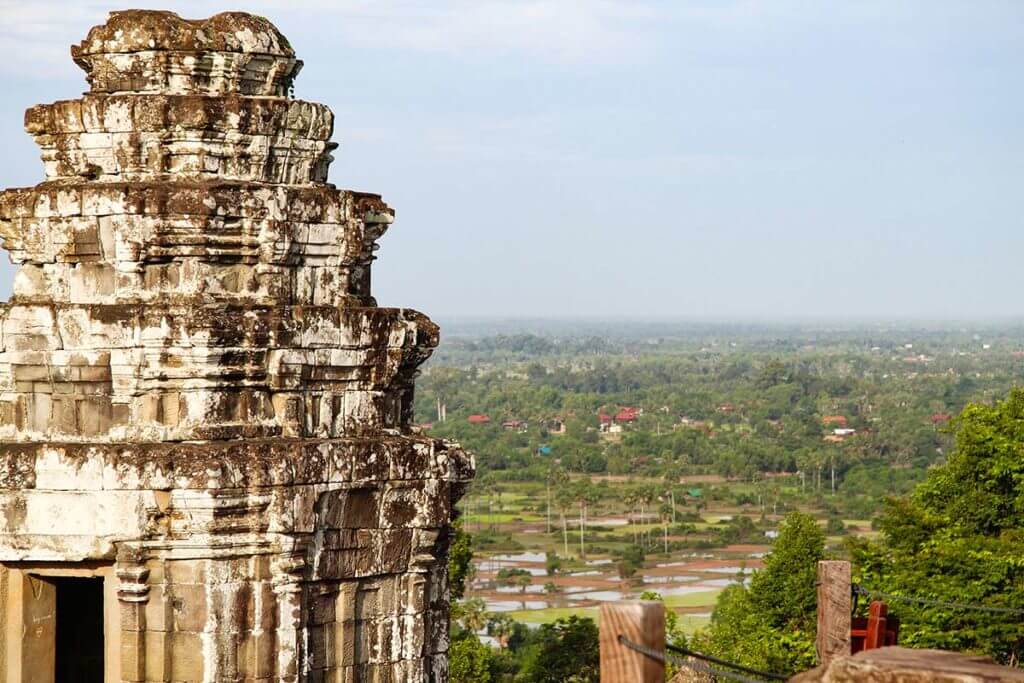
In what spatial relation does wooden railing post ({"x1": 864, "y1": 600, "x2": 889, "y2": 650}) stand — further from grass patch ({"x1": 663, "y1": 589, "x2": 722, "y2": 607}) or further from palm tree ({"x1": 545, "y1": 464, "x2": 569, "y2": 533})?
palm tree ({"x1": 545, "y1": 464, "x2": 569, "y2": 533})

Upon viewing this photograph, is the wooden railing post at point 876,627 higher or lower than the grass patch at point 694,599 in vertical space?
higher

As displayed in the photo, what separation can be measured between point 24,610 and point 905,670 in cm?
515

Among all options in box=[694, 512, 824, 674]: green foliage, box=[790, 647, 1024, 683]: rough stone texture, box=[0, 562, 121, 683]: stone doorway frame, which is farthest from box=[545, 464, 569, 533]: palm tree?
box=[790, 647, 1024, 683]: rough stone texture

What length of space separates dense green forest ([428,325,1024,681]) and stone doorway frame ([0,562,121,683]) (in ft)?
51.8

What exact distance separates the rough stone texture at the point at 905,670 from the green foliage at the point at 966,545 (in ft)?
60.7

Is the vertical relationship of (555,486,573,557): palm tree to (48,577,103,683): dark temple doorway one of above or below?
below

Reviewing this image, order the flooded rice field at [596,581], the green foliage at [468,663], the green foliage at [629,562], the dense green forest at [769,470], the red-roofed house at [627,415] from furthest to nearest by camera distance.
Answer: the red-roofed house at [627,415]
the green foliage at [629,562]
the flooded rice field at [596,581]
the green foliage at [468,663]
the dense green forest at [769,470]

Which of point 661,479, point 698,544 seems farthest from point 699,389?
point 698,544

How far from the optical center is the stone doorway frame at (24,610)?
9.14m

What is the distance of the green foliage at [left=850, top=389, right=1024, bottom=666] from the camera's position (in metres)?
24.3

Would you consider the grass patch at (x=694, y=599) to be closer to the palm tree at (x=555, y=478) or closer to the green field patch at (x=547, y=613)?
the green field patch at (x=547, y=613)

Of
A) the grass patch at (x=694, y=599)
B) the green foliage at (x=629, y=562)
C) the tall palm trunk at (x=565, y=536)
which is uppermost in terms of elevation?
the grass patch at (x=694, y=599)

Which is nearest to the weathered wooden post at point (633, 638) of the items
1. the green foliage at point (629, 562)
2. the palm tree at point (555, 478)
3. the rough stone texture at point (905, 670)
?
the rough stone texture at point (905, 670)

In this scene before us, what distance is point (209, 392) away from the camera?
9219 mm
